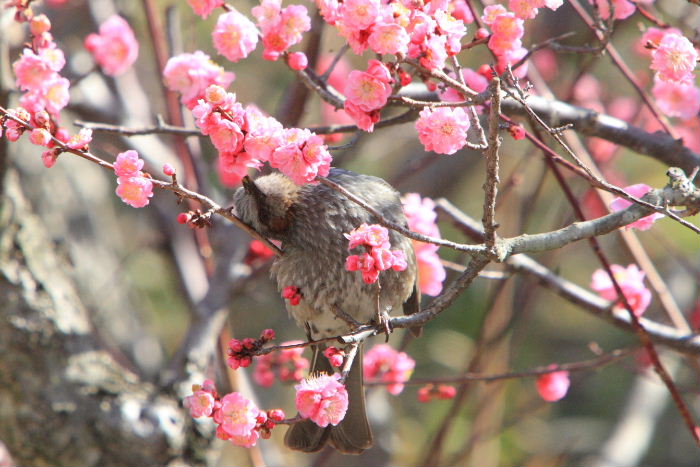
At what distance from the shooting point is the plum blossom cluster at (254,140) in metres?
1.49

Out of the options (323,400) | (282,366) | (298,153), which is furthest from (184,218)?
(282,366)

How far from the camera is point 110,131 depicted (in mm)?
2066

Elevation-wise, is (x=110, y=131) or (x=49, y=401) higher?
(x=110, y=131)

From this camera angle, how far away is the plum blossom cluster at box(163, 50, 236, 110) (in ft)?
6.57

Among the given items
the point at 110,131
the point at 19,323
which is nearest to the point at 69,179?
the point at 19,323

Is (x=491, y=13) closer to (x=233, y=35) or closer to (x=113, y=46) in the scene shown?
(x=233, y=35)

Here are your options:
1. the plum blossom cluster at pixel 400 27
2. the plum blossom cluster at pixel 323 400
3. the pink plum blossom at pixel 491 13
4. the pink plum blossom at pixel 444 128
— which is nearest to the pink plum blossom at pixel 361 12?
the plum blossom cluster at pixel 400 27

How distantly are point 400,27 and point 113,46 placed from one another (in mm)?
1721

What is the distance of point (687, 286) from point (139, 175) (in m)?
3.14

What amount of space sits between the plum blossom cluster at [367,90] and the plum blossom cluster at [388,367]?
3.46 ft

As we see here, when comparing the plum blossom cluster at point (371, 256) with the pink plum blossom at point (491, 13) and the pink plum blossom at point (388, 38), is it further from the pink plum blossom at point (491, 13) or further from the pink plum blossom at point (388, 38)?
the pink plum blossom at point (491, 13)

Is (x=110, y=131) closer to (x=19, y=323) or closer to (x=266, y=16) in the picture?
(x=266, y=16)

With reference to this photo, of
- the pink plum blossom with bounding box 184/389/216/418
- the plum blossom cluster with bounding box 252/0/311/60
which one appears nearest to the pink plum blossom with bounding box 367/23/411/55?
the plum blossom cluster with bounding box 252/0/311/60

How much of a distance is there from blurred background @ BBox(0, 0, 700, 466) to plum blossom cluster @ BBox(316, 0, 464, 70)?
100 cm
